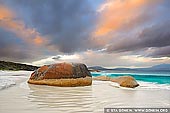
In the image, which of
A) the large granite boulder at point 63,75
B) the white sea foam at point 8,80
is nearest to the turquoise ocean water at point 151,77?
the large granite boulder at point 63,75

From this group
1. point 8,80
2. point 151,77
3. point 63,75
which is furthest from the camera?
point 151,77

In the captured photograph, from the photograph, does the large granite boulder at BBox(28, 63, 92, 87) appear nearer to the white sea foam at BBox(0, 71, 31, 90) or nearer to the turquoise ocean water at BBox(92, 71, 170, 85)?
the white sea foam at BBox(0, 71, 31, 90)

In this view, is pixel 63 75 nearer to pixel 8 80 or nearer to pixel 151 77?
pixel 8 80

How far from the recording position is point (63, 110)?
15.2ft

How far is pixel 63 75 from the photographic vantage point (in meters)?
11.7

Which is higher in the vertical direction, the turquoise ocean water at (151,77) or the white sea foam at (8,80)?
the turquoise ocean water at (151,77)

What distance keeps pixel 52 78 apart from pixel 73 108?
7022 millimetres

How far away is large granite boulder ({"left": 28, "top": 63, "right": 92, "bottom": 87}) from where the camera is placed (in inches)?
440

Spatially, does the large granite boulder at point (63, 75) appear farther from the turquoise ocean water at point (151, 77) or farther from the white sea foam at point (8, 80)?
the turquoise ocean water at point (151, 77)

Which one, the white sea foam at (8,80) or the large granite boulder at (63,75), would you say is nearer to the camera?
the white sea foam at (8,80)

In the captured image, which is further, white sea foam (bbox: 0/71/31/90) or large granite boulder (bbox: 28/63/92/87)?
large granite boulder (bbox: 28/63/92/87)

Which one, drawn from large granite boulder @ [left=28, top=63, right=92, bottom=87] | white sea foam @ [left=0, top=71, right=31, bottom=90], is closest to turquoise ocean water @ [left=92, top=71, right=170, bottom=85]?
large granite boulder @ [left=28, top=63, right=92, bottom=87]

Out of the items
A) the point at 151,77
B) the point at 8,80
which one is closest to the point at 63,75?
the point at 8,80

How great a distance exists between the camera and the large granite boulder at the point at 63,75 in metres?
11.2
